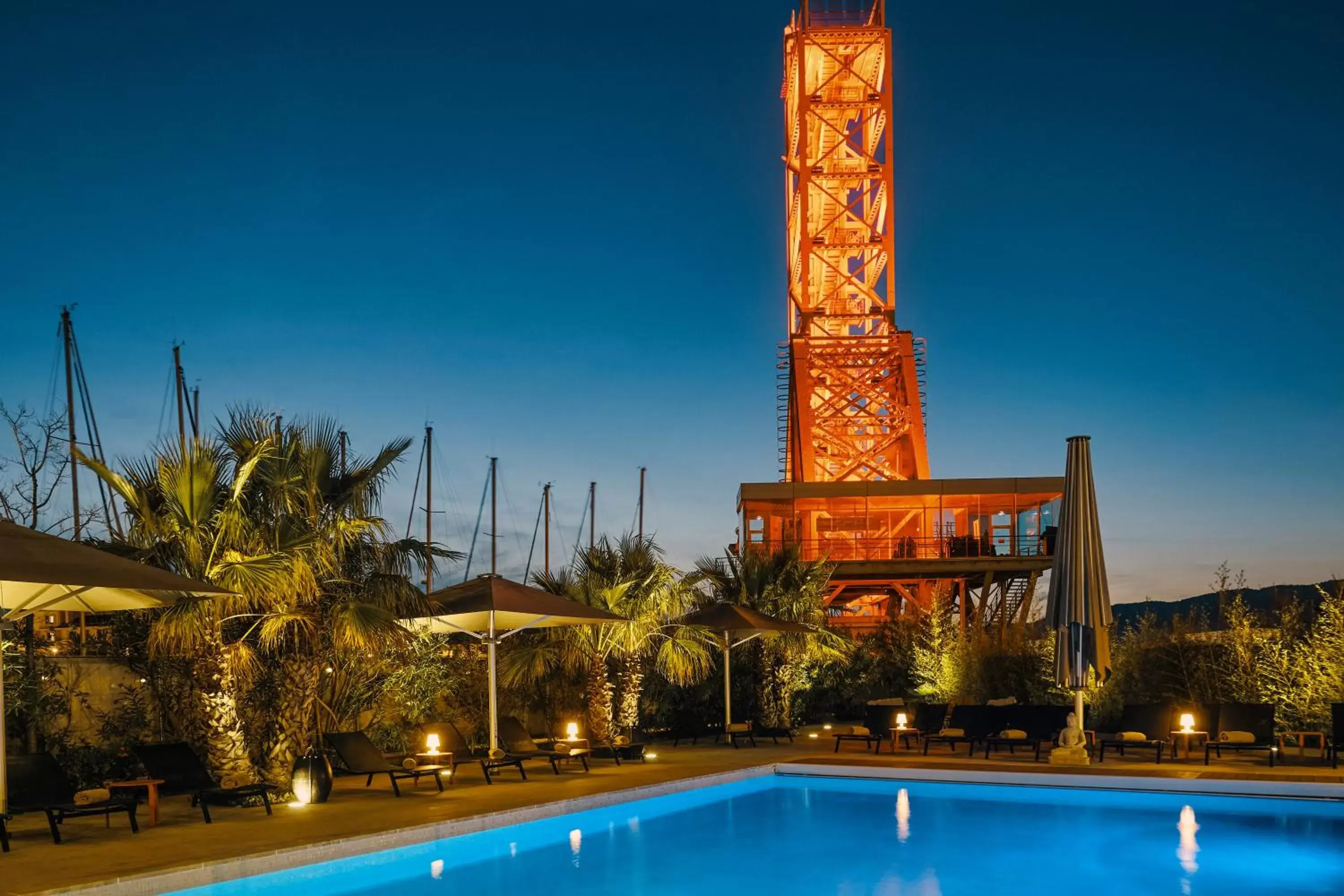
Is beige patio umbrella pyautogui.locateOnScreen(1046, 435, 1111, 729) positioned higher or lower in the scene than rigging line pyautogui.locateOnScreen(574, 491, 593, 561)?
lower

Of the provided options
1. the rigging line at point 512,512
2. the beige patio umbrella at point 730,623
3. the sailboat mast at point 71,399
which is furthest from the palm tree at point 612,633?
the rigging line at point 512,512

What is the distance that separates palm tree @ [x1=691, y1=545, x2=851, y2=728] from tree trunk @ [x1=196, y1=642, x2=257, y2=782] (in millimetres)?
8307

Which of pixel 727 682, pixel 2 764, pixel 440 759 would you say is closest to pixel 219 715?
pixel 2 764

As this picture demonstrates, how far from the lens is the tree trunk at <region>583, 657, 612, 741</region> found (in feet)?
50.6

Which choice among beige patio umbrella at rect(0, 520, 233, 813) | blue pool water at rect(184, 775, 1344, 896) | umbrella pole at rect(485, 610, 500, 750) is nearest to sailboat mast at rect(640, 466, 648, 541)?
umbrella pole at rect(485, 610, 500, 750)

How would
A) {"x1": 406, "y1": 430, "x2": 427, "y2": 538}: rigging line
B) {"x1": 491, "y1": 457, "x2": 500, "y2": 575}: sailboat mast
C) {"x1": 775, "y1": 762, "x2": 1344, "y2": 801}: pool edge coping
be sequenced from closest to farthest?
{"x1": 775, "y1": 762, "x2": 1344, "y2": 801}: pool edge coping, {"x1": 406, "y1": 430, "x2": 427, "y2": 538}: rigging line, {"x1": 491, "y1": 457, "x2": 500, "y2": 575}: sailboat mast

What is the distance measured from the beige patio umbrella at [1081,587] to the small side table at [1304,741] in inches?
85.5

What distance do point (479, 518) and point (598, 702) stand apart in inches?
1033

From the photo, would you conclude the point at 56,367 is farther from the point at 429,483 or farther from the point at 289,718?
the point at 429,483

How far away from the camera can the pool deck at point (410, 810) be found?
7.75m

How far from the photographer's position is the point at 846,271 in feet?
159

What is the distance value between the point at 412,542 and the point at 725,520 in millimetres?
35827

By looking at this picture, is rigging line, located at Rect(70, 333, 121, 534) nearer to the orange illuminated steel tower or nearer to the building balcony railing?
the building balcony railing

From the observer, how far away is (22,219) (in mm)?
20781
